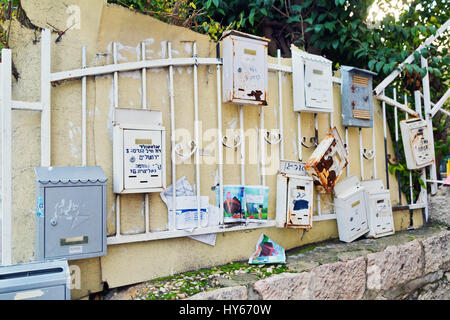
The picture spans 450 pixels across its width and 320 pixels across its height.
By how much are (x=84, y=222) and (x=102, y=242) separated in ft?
0.56

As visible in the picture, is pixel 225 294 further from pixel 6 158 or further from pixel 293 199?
pixel 6 158

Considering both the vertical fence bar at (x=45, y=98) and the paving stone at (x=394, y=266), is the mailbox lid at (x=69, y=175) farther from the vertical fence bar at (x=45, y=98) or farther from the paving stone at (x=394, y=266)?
the paving stone at (x=394, y=266)

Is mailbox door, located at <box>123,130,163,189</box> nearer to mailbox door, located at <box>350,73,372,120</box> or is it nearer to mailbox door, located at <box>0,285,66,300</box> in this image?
mailbox door, located at <box>0,285,66,300</box>

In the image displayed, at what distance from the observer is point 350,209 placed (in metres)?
3.23

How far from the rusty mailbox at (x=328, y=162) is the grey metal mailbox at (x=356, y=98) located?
1.05 feet

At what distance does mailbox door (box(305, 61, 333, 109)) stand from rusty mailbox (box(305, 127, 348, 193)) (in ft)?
0.99

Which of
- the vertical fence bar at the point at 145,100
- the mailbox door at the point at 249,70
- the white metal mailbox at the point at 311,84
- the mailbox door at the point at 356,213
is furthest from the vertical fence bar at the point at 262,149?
the vertical fence bar at the point at 145,100

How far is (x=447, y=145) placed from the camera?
4.10 meters

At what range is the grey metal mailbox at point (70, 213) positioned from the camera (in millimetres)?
1922

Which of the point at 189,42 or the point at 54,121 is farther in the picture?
the point at 189,42

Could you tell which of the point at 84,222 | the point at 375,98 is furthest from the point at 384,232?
the point at 84,222

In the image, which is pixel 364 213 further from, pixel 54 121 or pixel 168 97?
pixel 54 121

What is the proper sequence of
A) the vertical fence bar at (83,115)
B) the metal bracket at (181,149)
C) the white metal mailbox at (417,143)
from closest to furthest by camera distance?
1. the vertical fence bar at (83,115)
2. the metal bracket at (181,149)
3. the white metal mailbox at (417,143)

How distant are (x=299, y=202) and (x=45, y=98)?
210 cm
